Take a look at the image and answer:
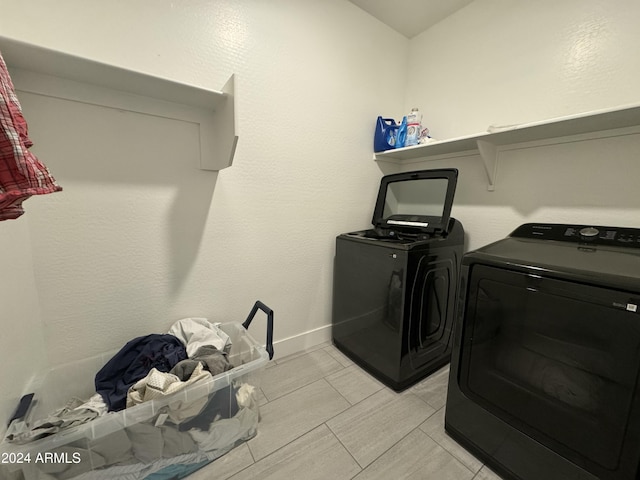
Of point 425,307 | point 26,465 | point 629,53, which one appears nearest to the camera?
point 26,465

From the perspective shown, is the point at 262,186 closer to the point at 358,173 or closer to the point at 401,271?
the point at 358,173

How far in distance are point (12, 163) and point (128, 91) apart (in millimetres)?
813

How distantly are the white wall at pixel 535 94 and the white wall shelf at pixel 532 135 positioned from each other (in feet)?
0.14

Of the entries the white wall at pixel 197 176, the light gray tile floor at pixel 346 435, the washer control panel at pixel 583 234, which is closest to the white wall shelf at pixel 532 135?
the washer control panel at pixel 583 234

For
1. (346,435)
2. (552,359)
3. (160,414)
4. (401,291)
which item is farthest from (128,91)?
(552,359)

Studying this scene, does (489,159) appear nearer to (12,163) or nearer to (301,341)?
(301,341)

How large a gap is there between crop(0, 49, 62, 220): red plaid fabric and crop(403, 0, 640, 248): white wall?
1988 millimetres

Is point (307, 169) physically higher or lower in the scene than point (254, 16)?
lower

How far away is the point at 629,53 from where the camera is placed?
1.13 meters

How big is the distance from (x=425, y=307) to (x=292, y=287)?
0.83 m

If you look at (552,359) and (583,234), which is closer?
(552,359)

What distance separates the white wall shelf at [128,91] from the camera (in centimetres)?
85

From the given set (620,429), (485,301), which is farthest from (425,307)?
(620,429)

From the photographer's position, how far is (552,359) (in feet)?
2.75
